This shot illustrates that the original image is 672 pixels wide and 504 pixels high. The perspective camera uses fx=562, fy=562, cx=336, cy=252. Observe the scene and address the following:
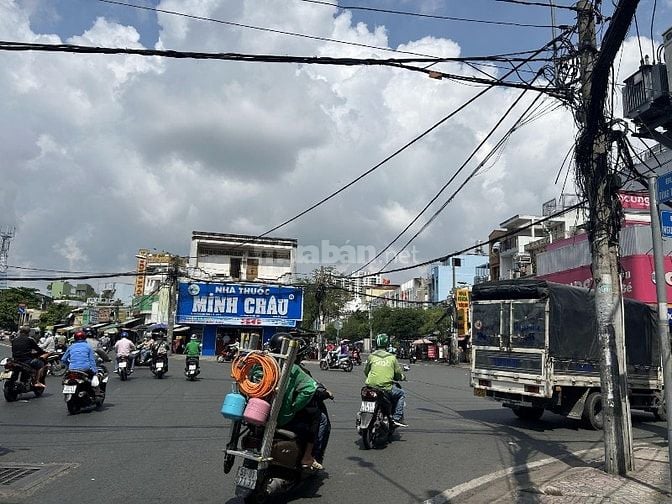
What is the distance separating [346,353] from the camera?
87.3ft

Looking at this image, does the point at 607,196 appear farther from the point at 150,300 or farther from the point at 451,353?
the point at 150,300

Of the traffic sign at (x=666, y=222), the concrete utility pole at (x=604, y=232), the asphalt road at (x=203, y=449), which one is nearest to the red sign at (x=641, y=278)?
the asphalt road at (x=203, y=449)

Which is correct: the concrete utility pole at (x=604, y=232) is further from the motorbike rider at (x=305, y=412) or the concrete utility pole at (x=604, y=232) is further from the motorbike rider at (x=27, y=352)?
the motorbike rider at (x=27, y=352)

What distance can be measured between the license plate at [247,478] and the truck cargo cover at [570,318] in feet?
22.6

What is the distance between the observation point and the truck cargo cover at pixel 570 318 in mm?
10227

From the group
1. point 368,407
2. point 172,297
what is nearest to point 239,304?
point 172,297

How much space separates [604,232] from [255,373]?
15.5ft

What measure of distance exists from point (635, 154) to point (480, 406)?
26.3ft

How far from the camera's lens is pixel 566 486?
6.05m

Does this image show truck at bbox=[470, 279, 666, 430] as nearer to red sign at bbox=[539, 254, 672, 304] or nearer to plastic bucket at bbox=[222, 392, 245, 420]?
plastic bucket at bbox=[222, 392, 245, 420]

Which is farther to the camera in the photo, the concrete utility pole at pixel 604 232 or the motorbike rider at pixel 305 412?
the concrete utility pole at pixel 604 232

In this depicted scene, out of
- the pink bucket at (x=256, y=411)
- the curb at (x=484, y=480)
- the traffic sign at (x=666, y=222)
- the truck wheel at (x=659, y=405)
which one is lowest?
the curb at (x=484, y=480)

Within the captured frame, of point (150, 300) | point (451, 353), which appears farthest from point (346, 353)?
point (150, 300)

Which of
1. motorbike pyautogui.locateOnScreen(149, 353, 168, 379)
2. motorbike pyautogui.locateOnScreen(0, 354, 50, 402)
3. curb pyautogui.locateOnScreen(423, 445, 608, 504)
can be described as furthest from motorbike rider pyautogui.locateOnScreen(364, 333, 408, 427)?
motorbike pyautogui.locateOnScreen(149, 353, 168, 379)
